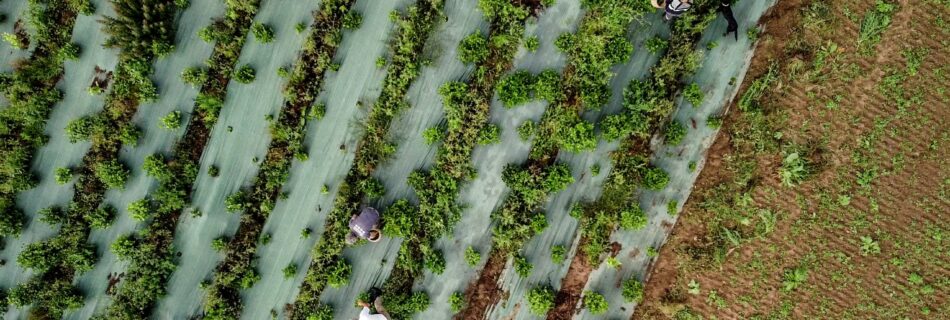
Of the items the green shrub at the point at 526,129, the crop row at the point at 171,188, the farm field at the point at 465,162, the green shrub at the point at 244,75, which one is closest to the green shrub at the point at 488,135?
the farm field at the point at 465,162

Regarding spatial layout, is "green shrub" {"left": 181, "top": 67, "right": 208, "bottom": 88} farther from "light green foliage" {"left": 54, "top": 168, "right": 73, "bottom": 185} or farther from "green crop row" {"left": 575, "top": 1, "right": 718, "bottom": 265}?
"green crop row" {"left": 575, "top": 1, "right": 718, "bottom": 265}

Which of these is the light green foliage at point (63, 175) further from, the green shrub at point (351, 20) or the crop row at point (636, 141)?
the crop row at point (636, 141)

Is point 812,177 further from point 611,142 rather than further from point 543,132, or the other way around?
point 543,132

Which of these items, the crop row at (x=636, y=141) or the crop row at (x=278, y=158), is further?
the crop row at (x=278, y=158)

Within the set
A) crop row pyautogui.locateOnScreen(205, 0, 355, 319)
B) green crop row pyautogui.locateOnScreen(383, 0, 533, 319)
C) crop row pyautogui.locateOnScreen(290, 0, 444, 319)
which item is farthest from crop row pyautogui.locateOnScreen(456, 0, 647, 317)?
crop row pyautogui.locateOnScreen(205, 0, 355, 319)

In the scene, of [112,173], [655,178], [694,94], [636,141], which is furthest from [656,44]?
[112,173]

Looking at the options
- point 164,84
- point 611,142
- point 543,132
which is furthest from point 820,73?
point 164,84
